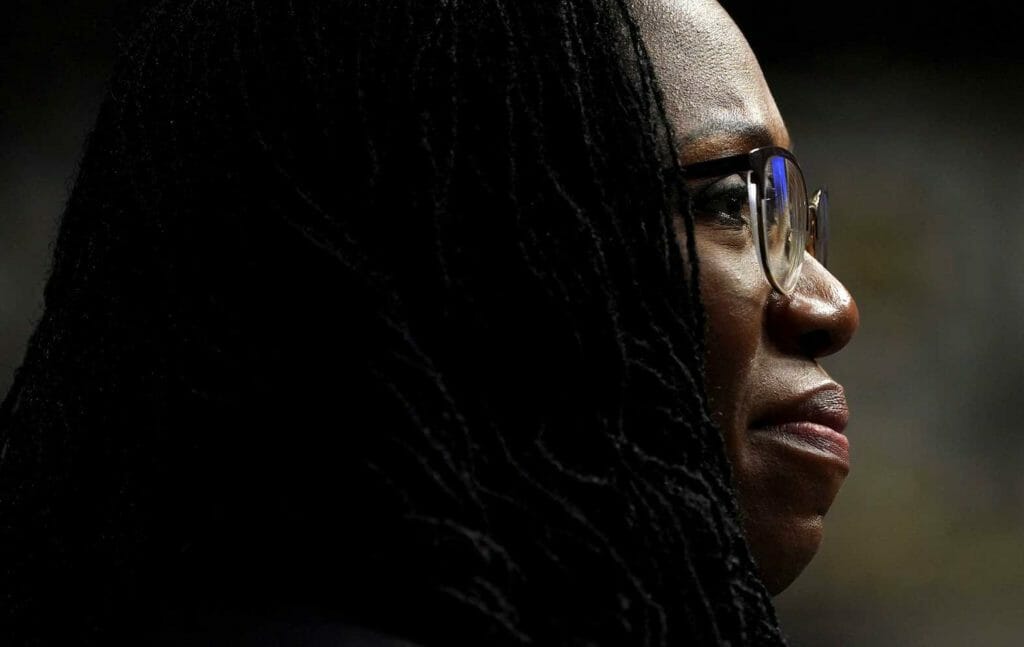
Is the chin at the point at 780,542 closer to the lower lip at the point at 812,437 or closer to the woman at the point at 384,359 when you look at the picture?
the lower lip at the point at 812,437

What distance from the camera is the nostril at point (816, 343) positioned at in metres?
1.48

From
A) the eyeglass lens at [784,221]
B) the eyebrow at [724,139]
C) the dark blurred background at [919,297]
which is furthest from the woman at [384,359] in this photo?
the dark blurred background at [919,297]

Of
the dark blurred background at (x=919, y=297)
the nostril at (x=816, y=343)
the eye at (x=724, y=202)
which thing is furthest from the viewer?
the dark blurred background at (x=919, y=297)

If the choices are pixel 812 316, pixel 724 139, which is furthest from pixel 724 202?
pixel 812 316

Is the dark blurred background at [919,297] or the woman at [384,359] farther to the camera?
the dark blurred background at [919,297]

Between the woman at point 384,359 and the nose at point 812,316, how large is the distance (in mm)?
164

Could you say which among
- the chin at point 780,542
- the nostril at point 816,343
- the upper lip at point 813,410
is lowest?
the chin at point 780,542

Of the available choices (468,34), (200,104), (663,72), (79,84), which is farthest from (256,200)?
(79,84)

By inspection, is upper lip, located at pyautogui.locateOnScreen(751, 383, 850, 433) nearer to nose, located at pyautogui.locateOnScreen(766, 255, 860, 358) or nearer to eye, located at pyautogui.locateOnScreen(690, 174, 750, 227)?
nose, located at pyautogui.locateOnScreen(766, 255, 860, 358)

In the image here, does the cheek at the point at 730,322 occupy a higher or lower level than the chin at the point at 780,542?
higher

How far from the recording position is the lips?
56.4 inches

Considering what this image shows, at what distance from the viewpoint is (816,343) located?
1489 mm

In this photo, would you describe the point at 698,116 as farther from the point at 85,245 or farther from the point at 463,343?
the point at 85,245

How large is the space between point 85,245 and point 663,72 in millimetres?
611
